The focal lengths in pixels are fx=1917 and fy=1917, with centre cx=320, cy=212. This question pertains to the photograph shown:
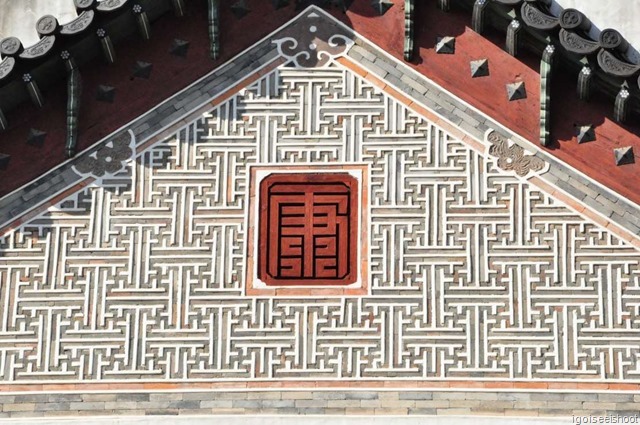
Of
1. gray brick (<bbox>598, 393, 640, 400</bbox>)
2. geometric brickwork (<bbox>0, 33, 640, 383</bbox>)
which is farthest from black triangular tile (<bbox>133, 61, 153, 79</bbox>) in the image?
gray brick (<bbox>598, 393, 640, 400</bbox>)

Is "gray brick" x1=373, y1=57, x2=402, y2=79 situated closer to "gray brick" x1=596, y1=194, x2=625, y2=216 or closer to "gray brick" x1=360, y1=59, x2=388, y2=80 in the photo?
"gray brick" x1=360, y1=59, x2=388, y2=80

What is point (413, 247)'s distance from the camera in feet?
55.2

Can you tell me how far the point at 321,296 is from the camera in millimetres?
16734

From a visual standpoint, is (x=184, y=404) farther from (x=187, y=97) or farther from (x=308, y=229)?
(x=187, y=97)

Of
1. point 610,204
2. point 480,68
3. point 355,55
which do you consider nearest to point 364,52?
point 355,55

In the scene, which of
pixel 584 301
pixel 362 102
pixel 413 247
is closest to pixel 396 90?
pixel 362 102

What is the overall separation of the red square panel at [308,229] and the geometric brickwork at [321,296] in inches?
6.3

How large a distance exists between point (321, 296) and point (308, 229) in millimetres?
650

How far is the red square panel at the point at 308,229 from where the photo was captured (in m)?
16.8

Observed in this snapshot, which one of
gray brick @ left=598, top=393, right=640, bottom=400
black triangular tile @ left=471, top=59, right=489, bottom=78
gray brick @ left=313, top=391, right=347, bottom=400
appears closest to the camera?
gray brick @ left=598, top=393, right=640, bottom=400

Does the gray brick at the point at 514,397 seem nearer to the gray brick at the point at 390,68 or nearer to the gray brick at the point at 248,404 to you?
the gray brick at the point at 248,404

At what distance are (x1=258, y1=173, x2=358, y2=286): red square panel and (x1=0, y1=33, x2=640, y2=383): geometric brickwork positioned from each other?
0.16 metres

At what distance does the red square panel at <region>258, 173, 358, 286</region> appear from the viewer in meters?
16.8

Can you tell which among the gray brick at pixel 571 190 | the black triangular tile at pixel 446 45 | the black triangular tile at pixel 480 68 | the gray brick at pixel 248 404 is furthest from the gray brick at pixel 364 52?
the gray brick at pixel 248 404
